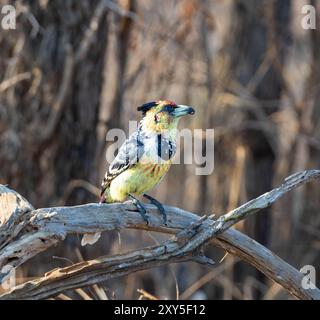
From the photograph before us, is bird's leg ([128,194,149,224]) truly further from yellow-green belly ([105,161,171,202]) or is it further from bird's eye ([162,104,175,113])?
bird's eye ([162,104,175,113])

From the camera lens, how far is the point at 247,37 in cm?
812

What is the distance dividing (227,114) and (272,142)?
1.78 feet

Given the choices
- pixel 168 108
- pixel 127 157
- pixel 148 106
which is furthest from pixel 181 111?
pixel 127 157

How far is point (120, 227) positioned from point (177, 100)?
17.0ft

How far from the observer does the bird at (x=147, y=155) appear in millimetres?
4297

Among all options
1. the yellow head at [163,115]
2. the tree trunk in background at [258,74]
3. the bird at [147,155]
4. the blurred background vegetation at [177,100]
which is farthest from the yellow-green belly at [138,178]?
the tree trunk in background at [258,74]

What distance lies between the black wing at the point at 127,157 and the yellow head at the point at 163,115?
10 cm

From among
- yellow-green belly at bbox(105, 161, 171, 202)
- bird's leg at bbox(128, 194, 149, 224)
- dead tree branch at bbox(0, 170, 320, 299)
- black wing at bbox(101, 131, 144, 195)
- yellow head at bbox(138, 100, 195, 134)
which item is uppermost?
yellow head at bbox(138, 100, 195, 134)

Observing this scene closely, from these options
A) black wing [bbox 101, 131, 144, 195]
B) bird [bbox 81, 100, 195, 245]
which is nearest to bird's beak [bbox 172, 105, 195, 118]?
bird [bbox 81, 100, 195, 245]

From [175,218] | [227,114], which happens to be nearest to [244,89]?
[227,114]

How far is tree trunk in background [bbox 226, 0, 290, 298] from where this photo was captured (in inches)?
311

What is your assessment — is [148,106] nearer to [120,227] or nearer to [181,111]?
[181,111]

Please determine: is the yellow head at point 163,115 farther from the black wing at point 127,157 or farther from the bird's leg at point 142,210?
the bird's leg at point 142,210

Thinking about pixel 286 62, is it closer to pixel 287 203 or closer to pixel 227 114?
pixel 227 114
